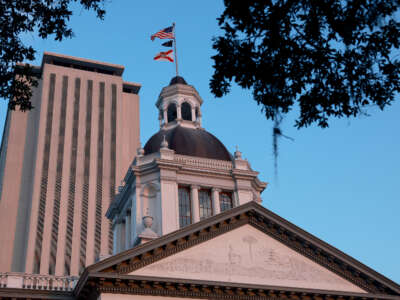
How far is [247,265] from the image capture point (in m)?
26.5

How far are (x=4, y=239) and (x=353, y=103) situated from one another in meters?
77.4

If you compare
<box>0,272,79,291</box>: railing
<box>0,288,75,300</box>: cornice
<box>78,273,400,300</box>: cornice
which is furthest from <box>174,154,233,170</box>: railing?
<box>0,288,75,300</box>: cornice

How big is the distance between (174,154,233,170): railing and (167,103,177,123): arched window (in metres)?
6.21

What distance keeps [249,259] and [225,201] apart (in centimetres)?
977

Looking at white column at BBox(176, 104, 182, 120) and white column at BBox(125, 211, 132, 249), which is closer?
white column at BBox(125, 211, 132, 249)

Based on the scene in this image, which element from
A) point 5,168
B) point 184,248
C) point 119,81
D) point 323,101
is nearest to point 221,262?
point 184,248

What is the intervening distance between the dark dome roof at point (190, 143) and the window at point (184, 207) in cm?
279

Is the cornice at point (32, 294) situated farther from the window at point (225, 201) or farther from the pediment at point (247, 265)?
the window at point (225, 201)

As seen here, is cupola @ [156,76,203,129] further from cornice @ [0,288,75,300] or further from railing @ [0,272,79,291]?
cornice @ [0,288,75,300]

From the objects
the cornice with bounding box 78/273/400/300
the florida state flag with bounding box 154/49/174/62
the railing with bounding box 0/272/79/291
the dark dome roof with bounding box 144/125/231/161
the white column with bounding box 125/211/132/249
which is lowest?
the cornice with bounding box 78/273/400/300

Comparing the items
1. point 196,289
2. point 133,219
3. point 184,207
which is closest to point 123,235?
point 133,219

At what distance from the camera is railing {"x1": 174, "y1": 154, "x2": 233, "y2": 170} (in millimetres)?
36438

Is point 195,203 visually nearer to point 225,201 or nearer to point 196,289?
point 225,201

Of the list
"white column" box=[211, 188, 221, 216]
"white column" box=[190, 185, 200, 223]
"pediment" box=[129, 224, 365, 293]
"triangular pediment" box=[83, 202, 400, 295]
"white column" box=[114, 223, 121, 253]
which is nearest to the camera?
"triangular pediment" box=[83, 202, 400, 295]
